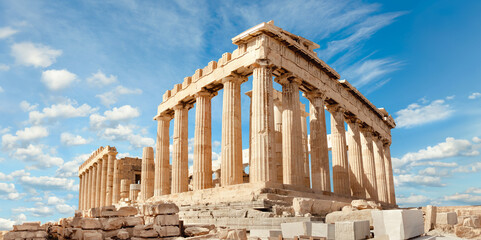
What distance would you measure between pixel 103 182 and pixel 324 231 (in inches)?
1470

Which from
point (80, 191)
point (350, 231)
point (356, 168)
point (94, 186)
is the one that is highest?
point (356, 168)

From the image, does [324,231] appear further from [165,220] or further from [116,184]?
[116,184]

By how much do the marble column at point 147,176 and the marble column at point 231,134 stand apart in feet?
39.2

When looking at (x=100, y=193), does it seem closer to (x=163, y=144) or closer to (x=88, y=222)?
(x=163, y=144)

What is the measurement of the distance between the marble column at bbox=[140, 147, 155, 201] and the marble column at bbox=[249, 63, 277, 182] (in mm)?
14348

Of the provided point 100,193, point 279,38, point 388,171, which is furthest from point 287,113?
point 100,193

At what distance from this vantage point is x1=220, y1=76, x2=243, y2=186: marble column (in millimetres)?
21766

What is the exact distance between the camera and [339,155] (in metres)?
27.3

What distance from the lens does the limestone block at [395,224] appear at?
9.34m

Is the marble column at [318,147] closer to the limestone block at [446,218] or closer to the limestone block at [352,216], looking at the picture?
the limestone block at [446,218]

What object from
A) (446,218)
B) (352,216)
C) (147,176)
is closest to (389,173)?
(147,176)

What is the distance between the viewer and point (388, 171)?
3878 centimetres

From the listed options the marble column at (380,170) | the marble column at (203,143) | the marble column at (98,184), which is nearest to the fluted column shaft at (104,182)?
the marble column at (98,184)

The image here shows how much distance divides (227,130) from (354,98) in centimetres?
1326
